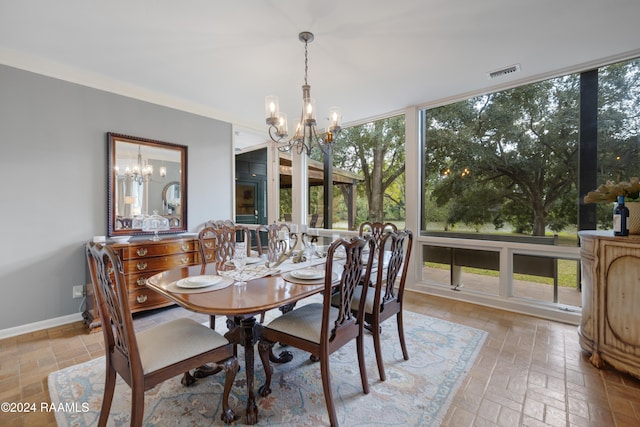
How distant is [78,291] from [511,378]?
4155 mm

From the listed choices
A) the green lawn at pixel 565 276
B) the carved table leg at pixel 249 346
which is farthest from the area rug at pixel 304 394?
the green lawn at pixel 565 276

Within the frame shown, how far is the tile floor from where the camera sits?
5.48 ft

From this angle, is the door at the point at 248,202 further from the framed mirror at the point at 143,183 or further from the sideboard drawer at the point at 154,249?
the sideboard drawer at the point at 154,249

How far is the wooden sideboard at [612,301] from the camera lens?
2.02m

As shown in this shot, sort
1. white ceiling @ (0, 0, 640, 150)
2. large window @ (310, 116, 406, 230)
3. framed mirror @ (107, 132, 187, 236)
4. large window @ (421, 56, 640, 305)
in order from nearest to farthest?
white ceiling @ (0, 0, 640, 150), large window @ (421, 56, 640, 305), framed mirror @ (107, 132, 187, 236), large window @ (310, 116, 406, 230)

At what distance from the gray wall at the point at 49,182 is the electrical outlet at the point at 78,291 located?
1.7 inches

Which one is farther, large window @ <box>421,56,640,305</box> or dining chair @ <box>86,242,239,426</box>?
large window @ <box>421,56,640,305</box>

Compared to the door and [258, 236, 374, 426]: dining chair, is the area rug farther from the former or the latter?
the door

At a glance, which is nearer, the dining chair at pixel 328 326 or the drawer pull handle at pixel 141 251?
the dining chair at pixel 328 326

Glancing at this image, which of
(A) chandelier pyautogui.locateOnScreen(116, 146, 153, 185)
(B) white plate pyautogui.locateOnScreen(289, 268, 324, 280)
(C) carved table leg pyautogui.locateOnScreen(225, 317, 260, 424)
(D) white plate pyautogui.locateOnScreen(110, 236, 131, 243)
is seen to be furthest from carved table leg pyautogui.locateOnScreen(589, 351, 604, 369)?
(A) chandelier pyautogui.locateOnScreen(116, 146, 153, 185)

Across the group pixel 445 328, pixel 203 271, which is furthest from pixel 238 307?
pixel 445 328

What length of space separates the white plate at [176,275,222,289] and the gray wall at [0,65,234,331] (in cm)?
214

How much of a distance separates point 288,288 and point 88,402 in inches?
58.0

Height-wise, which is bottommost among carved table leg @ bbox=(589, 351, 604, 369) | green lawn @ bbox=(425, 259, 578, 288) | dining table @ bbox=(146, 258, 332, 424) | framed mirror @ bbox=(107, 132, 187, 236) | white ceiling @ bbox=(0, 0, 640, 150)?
carved table leg @ bbox=(589, 351, 604, 369)
